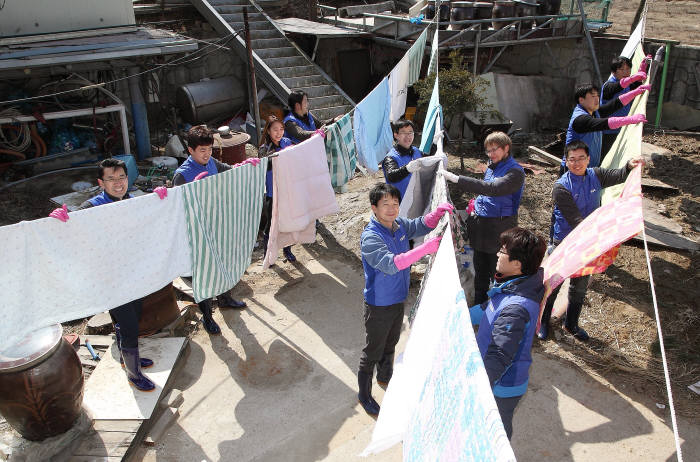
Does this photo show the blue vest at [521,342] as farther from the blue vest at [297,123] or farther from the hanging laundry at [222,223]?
the blue vest at [297,123]

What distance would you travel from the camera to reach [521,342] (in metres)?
2.97

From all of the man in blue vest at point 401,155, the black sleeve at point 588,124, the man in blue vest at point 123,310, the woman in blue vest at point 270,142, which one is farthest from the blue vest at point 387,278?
the black sleeve at point 588,124

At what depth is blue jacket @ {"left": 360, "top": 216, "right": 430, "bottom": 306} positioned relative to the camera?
3588 millimetres

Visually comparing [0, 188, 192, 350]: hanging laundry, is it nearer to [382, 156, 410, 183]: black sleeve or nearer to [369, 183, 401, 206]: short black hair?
[369, 183, 401, 206]: short black hair

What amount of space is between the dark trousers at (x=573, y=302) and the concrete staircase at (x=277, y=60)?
25.8ft

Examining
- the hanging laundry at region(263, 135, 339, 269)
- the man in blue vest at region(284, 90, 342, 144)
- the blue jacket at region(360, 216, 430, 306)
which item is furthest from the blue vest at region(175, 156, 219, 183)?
the blue jacket at region(360, 216, 430, 306)

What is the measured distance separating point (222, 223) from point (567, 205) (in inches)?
119

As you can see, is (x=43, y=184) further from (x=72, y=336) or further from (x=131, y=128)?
(x=72, y=336)

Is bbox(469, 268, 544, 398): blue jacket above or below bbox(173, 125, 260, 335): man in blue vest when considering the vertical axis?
below

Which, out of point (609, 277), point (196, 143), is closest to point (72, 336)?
point (196, 143)

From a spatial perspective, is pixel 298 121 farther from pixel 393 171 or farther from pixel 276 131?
pixel 393 171

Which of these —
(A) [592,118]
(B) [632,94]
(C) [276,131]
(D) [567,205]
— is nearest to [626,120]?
(A) [592,118]

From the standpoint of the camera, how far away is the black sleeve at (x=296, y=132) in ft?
20.6

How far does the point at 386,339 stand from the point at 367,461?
916 millimetres
